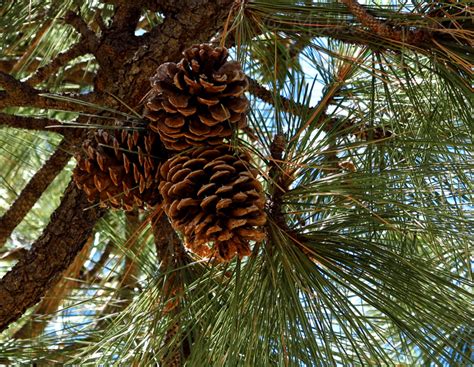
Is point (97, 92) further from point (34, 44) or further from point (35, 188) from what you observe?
point (34, 44)

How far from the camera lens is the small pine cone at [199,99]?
93 centimetres

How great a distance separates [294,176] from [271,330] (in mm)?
206

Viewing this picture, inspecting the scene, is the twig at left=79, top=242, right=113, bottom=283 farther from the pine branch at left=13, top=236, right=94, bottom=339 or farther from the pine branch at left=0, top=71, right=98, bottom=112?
the pine branch at left=0, top=71, right=98, bottom=112

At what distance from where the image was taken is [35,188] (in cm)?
134

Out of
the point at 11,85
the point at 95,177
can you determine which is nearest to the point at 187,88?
the point at 95,177

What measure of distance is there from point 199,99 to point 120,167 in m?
0.16

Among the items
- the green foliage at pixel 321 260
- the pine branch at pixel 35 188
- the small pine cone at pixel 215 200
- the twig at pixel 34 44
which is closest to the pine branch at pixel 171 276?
the green foliage at pixel 321 260

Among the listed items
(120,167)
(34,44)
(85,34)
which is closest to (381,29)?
(120,167)

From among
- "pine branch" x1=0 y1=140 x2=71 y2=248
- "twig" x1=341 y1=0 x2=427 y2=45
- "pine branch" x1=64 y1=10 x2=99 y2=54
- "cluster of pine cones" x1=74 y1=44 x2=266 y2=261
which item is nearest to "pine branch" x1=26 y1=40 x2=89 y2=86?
"pine branch" x1=64 y1=10 x2=99 y2=54

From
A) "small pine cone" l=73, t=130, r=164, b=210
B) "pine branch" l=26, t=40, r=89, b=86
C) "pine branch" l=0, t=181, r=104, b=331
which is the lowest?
"pine branch" l=0, t=181, r=104, b=331

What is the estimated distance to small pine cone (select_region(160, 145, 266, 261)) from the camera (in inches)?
35.6

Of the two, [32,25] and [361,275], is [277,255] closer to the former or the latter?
[361,275]

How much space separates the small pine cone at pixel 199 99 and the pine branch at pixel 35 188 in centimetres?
41

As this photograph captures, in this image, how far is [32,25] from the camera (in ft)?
5.49
